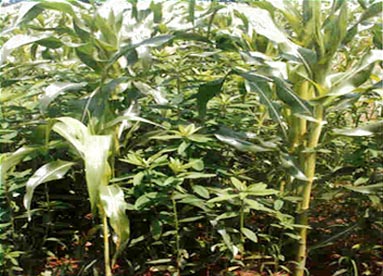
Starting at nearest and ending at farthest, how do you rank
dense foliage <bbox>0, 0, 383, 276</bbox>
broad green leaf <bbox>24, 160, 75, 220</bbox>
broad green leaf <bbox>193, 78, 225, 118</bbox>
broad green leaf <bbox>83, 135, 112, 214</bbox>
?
broad green leaf <bbox>83, 135, 112, 214</bbox>
broad green leaf <bbox>24, 160, 75, 220</bbox>
dense foliage <bbox>0, 0, 383, 276</bbox>
broad green leaf <bbox>193, 78, 225, 118</bbox>

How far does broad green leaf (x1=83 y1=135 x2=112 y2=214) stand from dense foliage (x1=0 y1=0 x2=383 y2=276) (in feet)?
0.06

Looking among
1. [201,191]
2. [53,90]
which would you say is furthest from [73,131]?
[201,191]

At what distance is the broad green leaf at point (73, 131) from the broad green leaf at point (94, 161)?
0.01m

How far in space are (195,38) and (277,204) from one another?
Answer: 1.69ft

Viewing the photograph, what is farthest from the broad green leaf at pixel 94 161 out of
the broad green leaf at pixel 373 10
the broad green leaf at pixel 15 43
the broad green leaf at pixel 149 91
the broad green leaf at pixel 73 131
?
the broad green leaf at pixel 373 10

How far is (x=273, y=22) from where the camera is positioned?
1281mm

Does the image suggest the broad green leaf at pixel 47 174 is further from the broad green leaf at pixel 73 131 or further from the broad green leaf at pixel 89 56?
the broad green leaf at pixel 89 56

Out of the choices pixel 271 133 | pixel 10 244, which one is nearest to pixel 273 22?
pixel 271 133

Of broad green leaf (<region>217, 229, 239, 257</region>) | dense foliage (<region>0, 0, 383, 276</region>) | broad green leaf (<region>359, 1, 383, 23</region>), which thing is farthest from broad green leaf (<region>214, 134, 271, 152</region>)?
broad green leaf (<region>359, 1, 383, 23</region>)

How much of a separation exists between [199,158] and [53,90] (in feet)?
1.35

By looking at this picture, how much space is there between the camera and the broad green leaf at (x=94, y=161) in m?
0.98

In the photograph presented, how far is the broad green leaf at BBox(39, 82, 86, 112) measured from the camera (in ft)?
3.97

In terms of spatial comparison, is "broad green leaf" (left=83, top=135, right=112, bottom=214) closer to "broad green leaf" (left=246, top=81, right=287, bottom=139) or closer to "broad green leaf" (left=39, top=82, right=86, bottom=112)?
"broad green leaf" (left=39, top=82, right=86, bottom=112)

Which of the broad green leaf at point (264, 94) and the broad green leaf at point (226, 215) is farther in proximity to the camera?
the broad green leaf at point (264, 94)
